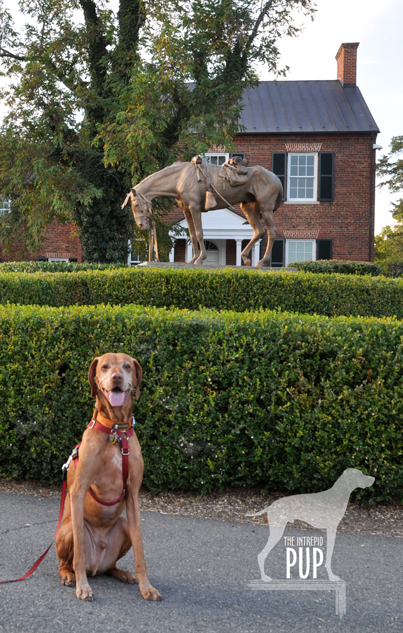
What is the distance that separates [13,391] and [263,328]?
2.11m

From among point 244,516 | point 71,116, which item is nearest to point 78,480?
point 244,516

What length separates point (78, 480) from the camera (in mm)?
2574

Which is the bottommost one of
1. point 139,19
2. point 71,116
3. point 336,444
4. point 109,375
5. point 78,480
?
point 336,444

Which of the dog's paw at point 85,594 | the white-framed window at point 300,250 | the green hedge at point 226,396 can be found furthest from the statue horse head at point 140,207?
the white-framed window at point 300,250

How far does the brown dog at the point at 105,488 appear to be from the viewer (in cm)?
256

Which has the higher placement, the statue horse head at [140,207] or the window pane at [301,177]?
the window pane at [301,177]

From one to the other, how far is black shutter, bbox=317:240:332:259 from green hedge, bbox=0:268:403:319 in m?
15.2

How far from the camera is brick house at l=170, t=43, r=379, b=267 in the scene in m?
22.9

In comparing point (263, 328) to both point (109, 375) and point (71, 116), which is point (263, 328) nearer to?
point (109, 375)

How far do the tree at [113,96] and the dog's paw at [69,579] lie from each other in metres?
12.6

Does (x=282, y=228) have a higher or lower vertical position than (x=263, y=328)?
higher

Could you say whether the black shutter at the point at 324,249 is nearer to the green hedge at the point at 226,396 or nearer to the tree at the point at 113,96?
the tree at the point at 113,96

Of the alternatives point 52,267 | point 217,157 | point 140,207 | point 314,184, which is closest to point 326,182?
point 314,184

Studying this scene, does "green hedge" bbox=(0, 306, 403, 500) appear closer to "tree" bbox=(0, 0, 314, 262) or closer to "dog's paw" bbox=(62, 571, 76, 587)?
"dog's paw" bbox=(62, 571, 76, 587)
